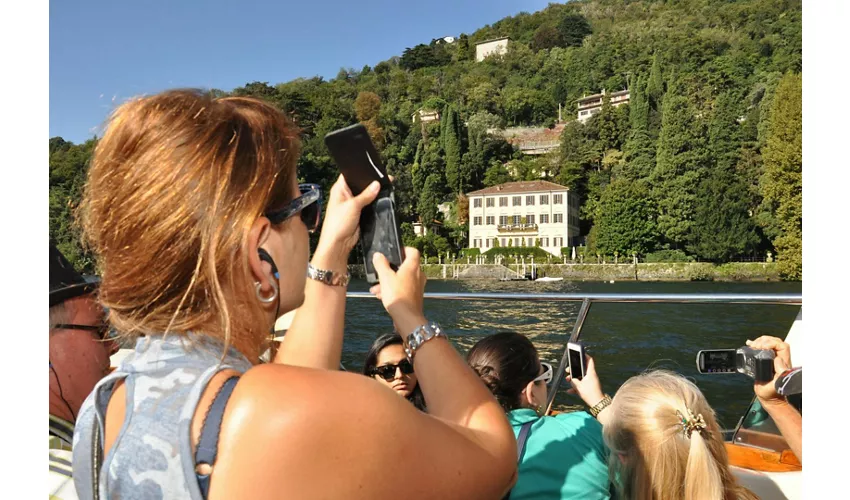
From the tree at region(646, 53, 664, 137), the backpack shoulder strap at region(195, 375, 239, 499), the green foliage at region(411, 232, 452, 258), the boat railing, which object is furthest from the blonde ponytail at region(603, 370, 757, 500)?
the tree at region(646, 53, 664, 137)

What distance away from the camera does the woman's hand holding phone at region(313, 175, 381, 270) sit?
3.16 feet

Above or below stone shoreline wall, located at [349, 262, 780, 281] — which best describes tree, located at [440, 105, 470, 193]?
above

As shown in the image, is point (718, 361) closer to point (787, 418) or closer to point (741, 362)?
point (741, 362)

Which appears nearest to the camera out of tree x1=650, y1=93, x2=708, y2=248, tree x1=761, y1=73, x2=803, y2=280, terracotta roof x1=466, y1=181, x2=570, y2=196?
tree x1=761, y1=73, x2=803, y2=280

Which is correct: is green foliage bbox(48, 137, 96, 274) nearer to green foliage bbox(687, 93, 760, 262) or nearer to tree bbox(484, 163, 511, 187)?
green foliage bbox(687, 93, 760, 262)

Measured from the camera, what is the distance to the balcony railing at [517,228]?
6347 cm

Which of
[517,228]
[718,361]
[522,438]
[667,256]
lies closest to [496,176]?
[517,228]

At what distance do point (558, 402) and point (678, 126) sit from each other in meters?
56.2

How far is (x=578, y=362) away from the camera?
6.64ft

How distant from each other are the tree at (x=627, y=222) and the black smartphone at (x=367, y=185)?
190ft

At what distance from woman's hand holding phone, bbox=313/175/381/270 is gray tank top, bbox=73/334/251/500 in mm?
276

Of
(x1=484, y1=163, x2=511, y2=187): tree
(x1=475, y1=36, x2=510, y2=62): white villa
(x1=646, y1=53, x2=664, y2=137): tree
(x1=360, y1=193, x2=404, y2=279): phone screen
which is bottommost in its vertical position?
(x1=360, y1=193, x2=404, y2=279): phone screen
